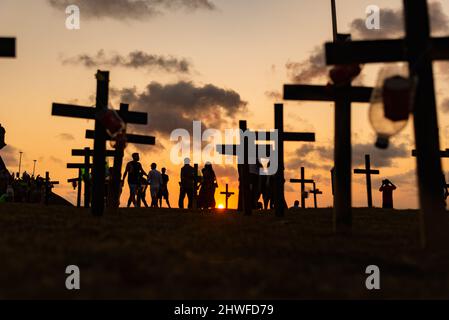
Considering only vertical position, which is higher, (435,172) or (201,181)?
(201,181)

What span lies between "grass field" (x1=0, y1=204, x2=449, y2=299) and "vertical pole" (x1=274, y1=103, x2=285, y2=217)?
5789mm

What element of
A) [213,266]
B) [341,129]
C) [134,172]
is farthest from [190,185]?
[213,266]

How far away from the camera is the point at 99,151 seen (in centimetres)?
1094

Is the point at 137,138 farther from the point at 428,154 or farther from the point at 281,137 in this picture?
the point at 428,154

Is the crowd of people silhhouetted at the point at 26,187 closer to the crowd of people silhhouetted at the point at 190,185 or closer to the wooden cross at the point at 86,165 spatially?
the wooden cross at the point at 86,165

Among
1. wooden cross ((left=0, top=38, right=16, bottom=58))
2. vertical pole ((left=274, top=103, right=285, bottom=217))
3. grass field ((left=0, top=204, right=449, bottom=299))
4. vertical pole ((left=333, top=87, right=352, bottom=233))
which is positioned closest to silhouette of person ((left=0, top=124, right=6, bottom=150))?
vertical pole ((left=274, top=103, right=285, bottom=217))

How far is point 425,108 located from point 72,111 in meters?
7.15

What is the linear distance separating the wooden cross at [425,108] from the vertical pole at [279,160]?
6.63m

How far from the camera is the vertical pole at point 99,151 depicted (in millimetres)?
10883

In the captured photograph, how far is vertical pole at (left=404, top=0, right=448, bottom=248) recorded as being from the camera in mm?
5555

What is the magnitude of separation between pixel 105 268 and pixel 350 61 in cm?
355

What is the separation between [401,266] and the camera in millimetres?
4727
